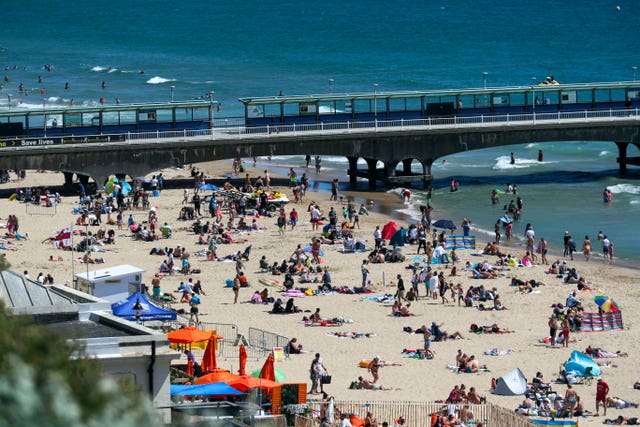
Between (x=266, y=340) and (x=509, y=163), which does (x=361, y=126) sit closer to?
A: (x=509, y=163)

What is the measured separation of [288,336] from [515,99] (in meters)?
28.5

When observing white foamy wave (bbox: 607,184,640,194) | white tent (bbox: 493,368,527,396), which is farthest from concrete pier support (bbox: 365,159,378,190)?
white tent (bbox: 493,368,527,396)

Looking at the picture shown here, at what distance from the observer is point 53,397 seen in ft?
20.1

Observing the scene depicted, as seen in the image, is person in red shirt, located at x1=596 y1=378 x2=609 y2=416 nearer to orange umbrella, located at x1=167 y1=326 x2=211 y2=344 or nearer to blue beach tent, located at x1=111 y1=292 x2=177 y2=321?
orange umbrella, located at x1=167 y1=326 x2=211 y2=344

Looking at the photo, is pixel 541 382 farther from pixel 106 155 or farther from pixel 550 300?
pixel 106 155

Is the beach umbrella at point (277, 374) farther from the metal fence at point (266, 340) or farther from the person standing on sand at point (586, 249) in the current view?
the person standing on sand at point (586, 249)

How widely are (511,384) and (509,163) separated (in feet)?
130

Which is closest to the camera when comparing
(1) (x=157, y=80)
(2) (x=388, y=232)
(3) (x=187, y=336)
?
(3) (x=187, y=336)

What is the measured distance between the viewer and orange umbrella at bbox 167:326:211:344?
24.9 meters

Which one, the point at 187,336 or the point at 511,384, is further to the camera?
the point at 187,336

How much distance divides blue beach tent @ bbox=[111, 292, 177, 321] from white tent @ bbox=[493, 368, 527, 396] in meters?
6.62

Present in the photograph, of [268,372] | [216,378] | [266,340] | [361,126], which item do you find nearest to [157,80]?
[361,126]

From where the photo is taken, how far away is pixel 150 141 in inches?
1967

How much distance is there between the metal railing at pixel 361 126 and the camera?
165 feet
